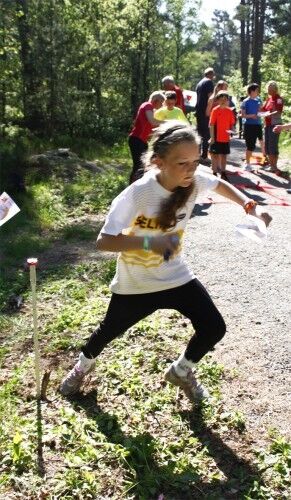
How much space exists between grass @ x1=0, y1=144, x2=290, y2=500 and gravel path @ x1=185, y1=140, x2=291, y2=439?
0.18 metres

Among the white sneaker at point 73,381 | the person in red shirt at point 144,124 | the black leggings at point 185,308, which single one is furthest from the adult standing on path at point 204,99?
the black leggings at point 185,308

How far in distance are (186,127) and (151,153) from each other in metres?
0.26

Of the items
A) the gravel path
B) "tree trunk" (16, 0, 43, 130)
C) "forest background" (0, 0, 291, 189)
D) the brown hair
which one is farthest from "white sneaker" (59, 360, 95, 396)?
"tree trunk" (16, 0, 43, 130)

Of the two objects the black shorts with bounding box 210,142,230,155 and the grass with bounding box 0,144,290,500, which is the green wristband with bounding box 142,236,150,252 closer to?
the grass with bounding box 0,144,290,500

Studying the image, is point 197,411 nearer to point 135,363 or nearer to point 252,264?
point 135,363

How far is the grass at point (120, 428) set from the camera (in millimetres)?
2814

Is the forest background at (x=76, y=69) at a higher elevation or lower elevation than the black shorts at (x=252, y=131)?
higher

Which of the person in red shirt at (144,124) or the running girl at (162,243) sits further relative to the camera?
the person in red shirt at (144,124)

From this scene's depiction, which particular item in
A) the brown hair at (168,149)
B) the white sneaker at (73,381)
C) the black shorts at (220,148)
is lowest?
the white sneaker at (73,381)

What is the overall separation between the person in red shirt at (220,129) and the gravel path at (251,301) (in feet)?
4.50

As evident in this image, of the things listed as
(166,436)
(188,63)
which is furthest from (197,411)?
(188,63)

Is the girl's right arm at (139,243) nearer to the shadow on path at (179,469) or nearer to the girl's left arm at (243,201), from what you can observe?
the girl's left arm at (243,201)

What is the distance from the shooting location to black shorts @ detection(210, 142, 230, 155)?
32.3 feet

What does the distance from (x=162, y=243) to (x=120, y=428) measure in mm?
1455
